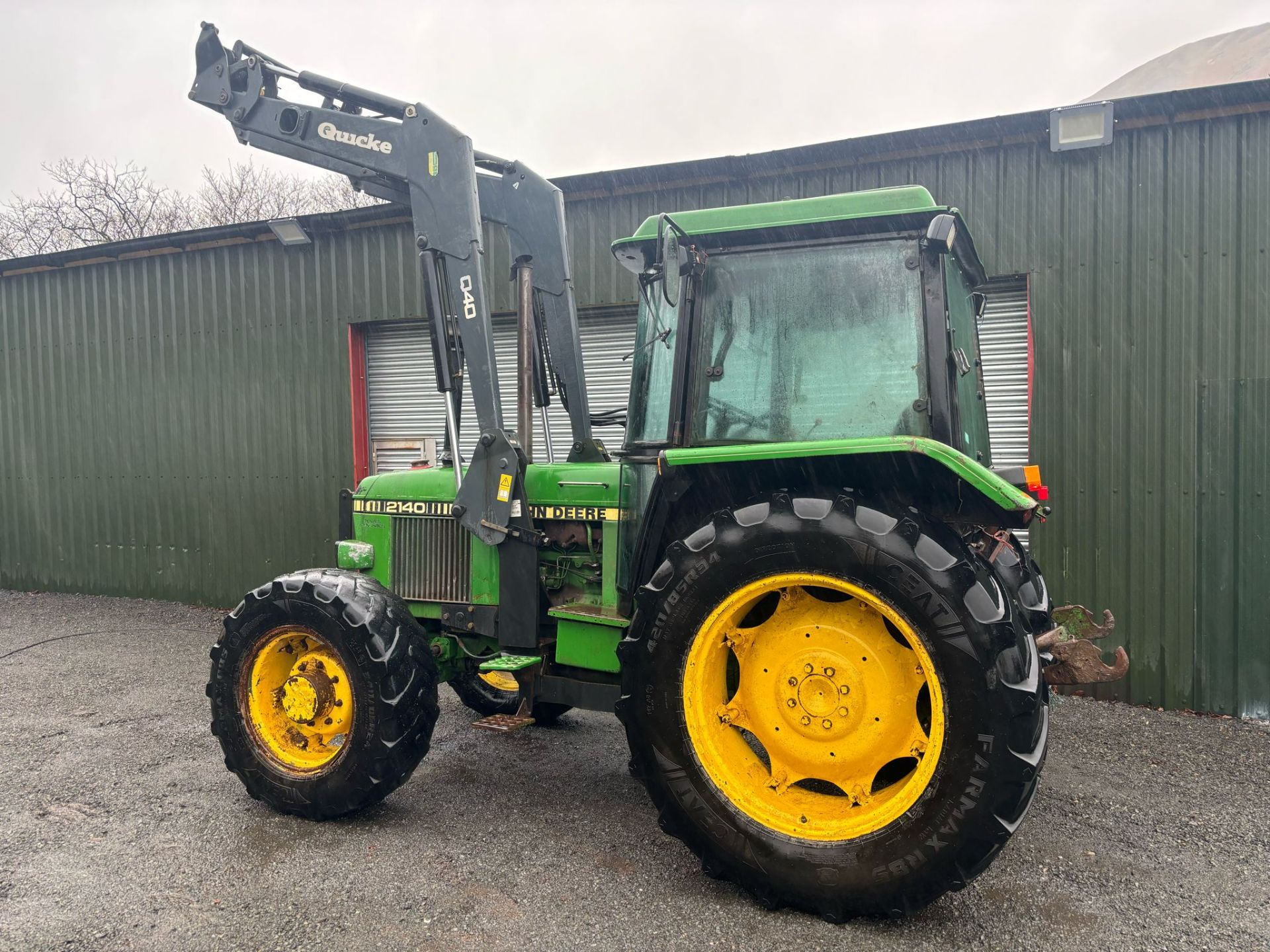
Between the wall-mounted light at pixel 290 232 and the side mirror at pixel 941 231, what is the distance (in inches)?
263

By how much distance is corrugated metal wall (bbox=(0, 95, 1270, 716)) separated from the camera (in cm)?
557

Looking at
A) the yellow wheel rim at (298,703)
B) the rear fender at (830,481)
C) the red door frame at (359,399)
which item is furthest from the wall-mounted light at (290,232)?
the rear fender at (830,481)

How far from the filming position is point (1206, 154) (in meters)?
5.57

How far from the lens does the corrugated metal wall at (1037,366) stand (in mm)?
5566

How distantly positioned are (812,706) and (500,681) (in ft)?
8.40

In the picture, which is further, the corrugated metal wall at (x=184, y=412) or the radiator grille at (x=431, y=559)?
the corrugated metal wall at (x=184, y=412)

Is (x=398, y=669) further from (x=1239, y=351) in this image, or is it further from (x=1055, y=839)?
(x=1239, y=351)

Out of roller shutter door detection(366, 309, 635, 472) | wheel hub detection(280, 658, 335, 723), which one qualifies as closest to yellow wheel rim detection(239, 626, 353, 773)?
wheel hub detection(280, 658, 335, 723)

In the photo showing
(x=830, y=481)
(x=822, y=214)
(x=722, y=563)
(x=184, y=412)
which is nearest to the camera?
(x=722, y=563)

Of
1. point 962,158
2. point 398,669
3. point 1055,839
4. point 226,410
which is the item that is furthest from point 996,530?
point 226,410

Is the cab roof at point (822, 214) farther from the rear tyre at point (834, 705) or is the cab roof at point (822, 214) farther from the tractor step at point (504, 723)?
the tractor step at point (504, 723)

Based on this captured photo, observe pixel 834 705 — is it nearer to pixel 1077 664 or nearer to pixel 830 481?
pixel 830 481

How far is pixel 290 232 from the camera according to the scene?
26.9ft

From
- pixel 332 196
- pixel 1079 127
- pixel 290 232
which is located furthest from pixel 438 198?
pixel 332 196
